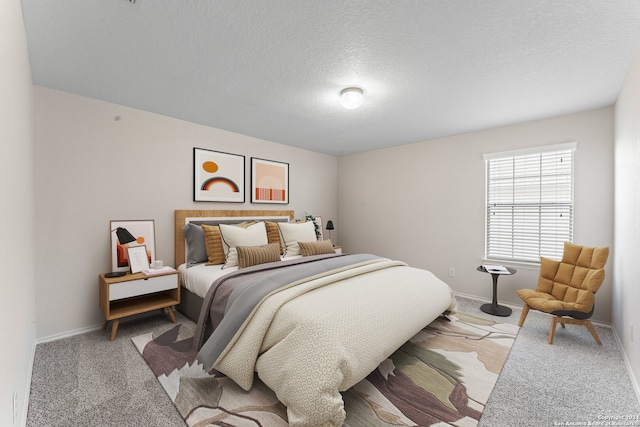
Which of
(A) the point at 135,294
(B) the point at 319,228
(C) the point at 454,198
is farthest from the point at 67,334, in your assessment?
(C) the point at 454,198

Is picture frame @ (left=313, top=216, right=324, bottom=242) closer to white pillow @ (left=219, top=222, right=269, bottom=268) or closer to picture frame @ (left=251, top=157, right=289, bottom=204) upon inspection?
picture frame @ (left=251, top=157, right=289, bottom=204)

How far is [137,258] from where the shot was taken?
297cm

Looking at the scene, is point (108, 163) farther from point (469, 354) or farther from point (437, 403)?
point (469, 354)

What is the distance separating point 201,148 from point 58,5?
84.2 inches

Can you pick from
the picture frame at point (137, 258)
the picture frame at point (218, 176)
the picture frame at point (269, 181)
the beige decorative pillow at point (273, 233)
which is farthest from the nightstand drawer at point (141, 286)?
the picture frame at point (269, 181)

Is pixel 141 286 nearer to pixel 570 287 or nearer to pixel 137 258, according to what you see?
pixel 137 258

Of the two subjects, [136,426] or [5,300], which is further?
[136,426]

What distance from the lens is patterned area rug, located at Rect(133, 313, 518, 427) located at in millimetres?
1722

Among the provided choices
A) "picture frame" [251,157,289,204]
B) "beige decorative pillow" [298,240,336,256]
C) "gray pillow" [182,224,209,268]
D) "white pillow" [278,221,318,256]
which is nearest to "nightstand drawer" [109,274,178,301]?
"gray pillow" [182,224,209,268]

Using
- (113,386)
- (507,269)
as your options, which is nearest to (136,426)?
(113,386)

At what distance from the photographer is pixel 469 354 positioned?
246cm

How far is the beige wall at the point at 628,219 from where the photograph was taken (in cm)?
206

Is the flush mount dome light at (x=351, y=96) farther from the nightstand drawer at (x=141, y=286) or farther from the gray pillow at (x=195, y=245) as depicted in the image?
the nightstand drawer at (x=141, y=286)

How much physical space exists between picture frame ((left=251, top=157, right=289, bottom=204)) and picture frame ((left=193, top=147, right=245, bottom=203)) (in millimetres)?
Answer: 208
